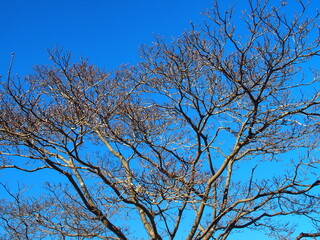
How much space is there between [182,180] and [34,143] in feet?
8.46

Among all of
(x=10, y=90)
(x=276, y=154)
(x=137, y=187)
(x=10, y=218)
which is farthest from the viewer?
(x=10, y=218)

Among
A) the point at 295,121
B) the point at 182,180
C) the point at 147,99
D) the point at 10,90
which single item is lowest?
the point at 182,180

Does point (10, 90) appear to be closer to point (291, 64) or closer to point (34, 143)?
point (34, 143)

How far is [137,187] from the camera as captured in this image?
6629mm

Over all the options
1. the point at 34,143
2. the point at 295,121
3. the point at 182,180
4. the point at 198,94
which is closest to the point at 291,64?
the point at 295,121

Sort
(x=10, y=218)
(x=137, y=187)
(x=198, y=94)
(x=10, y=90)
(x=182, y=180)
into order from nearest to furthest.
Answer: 1. (x=10, y=90)
2. (x=182, y=180)
3. (x=137, y=187)
4. (x=198, y=94)
5. (x=10, y=218)

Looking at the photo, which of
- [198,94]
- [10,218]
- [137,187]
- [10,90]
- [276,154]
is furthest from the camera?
[10,218]

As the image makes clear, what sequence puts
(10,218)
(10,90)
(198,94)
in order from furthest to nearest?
1. (10,218)
2. (198,94)
3. (10,90)

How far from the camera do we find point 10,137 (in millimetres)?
6133

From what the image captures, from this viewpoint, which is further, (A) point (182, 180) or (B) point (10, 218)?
(B) point (10, 218)

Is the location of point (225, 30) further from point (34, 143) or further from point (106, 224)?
point (106, 224)

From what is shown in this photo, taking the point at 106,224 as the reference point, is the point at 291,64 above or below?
above

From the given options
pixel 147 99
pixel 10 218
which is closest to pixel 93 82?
pixel 147 99

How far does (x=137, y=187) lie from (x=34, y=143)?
1.99 meters
